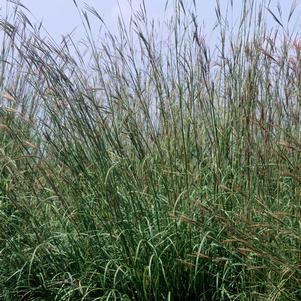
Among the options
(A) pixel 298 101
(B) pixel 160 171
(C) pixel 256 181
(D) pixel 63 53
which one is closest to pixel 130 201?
(B) pixel 160 171

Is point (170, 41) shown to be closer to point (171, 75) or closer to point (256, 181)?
point (171, 75)

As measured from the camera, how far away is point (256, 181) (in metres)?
3.57

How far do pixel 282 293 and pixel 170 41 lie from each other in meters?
1.77

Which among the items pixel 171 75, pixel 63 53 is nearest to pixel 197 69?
pixel 171 75

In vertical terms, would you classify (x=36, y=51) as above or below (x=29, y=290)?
above

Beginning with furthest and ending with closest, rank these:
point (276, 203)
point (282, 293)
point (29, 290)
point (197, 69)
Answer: point (197, 69), point (29, 290), point (276, 203), point (282, 293)

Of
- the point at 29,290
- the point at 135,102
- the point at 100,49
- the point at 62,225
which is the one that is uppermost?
the point at 100,49

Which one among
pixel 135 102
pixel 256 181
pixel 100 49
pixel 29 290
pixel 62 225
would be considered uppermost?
pixel 100 49

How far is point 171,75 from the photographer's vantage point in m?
4.15

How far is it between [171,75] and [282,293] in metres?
1.57

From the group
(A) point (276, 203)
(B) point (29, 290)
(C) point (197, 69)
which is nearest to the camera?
(A) point (276, 203)

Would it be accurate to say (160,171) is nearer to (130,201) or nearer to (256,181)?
(130,201)

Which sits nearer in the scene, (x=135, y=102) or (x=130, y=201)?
(x=130, y=201)

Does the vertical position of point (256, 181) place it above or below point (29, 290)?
above
